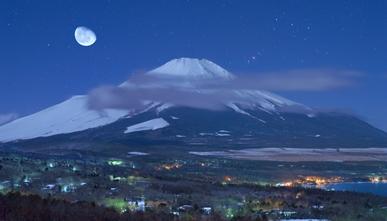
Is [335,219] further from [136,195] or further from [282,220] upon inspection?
[136,195]

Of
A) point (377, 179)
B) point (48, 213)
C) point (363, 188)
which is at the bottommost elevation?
point (48, 213)

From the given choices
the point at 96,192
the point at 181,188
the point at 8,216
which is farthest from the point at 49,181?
the point at 8,216

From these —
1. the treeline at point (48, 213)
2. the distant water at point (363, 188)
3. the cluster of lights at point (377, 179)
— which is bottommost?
the treeline at point (48, 213)

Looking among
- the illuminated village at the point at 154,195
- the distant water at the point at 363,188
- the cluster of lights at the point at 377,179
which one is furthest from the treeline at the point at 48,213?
the cluster of lights at the point at 377,179

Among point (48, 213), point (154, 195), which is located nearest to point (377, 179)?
point (154, 195)

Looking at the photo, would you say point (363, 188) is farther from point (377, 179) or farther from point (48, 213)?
point (48, 213)

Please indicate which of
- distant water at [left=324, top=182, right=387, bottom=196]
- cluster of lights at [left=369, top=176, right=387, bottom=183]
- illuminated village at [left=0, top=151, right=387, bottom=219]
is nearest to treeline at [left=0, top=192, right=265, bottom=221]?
illuminated village at [left=0, top=151, right=387, bottom=219]

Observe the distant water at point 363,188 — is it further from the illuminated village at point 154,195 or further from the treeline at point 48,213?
the treeline at point 48,213

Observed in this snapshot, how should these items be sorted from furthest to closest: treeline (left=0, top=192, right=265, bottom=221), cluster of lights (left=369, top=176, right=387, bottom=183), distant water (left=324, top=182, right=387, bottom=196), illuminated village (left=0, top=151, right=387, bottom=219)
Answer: cluster of lights (left=369, top=176, right=387, bottom=183)
distant water (left=324, top=182, right=387, bottom=196)
illuminated village (left=0, top=151, right=387, bottom=219)
treeline (left=0, top=192, right=265, bottom=221)

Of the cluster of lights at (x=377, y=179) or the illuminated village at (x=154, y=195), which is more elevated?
the cluster of lights at (x=377, y=179)

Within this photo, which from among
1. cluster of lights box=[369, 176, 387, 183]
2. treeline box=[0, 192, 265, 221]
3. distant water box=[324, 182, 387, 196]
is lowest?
treeline box=[0, 192, 265, 221]

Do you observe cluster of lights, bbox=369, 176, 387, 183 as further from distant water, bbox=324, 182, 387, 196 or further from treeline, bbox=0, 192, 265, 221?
treeline, bbox=0, 192, 265, 221

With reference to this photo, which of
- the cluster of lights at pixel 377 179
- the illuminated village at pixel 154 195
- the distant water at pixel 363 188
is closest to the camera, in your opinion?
the illuminated village at pixel 154 195

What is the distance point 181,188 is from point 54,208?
44.4 m
